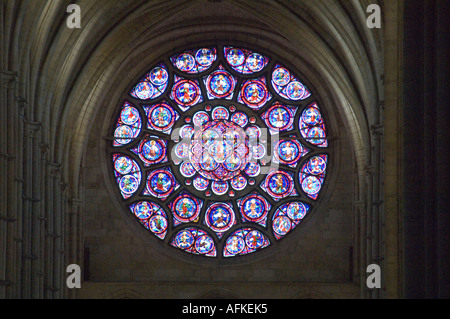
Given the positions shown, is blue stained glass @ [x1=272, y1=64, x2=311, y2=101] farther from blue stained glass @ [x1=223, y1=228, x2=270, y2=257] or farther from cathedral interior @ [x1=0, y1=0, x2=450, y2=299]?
blue stained glass @ [x1=223, y1=228, x2=270, y2=257]

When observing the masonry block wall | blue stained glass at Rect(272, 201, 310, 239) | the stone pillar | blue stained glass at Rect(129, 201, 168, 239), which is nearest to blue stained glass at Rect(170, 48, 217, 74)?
blue stained glass at Rect(129, 201, 168, 239)

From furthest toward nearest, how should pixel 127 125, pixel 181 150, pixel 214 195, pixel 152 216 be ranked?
pixel 181 150
pixel 127 125
pixel 214 195
pixel 152 216

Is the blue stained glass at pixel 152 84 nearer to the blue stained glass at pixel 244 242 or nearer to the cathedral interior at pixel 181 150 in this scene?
the cathedral interior at pixel 181 150

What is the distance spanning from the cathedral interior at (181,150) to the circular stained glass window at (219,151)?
0.20ft

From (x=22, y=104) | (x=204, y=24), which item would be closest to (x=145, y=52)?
(x=204, y=24)

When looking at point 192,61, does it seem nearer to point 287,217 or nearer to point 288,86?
point 288,86

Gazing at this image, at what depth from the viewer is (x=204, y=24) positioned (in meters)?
34.3

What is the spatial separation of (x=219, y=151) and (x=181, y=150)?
1.05 metres

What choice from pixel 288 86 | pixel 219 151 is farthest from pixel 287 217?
pixel 288 86

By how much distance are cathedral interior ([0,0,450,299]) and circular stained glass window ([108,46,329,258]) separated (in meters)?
0.06

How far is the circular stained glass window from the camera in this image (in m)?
33.8

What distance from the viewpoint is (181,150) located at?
34.7 metres

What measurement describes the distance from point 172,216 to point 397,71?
46.9 feet
